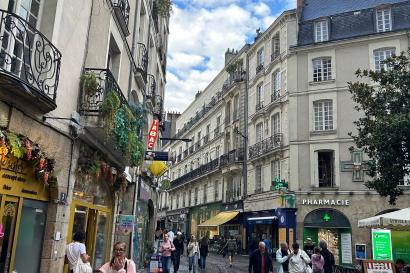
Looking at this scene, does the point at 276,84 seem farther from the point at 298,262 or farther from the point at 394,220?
the point at 298,262

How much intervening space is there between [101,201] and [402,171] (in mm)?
9406

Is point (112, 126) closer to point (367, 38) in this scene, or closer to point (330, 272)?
point (330, 272)

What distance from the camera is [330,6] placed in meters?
28.0

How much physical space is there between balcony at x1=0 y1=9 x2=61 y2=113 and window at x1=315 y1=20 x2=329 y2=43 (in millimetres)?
21744

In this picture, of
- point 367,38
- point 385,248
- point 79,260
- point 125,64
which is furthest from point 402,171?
point 367,38

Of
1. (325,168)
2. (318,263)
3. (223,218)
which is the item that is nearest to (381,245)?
(318,263)

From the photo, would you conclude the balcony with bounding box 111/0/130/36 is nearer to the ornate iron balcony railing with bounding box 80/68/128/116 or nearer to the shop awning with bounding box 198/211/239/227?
the ornate iron balcony railing with bounding box 80/68/128/116

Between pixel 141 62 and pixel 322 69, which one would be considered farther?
pixel 322 69

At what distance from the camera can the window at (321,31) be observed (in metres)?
26.1

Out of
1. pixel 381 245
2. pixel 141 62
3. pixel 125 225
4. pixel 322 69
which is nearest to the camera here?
pixel 125 225

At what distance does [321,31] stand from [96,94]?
67.9ft

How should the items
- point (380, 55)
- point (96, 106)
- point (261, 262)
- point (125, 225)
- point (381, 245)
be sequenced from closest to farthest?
point (96, 106) → point (261, 262) → point (125, 225) → point (381, 245) → point (380, 55)

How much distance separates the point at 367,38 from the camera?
80.7 ft

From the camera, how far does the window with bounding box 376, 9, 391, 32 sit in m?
24.7
